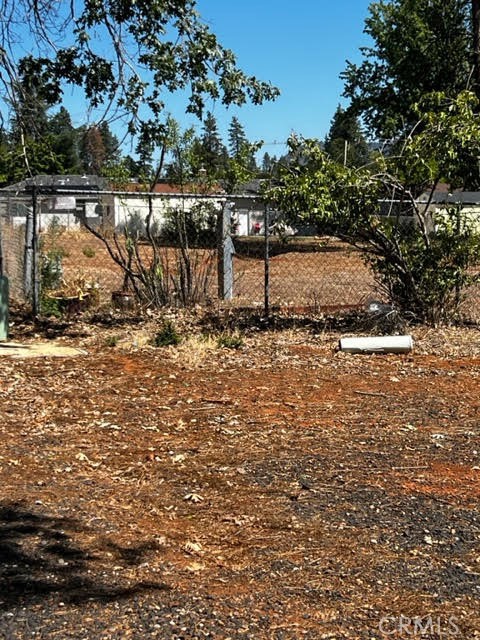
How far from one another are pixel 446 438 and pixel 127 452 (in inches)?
80.6

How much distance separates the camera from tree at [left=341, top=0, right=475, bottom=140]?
2381 cm

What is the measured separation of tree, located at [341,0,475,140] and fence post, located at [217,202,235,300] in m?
12.4

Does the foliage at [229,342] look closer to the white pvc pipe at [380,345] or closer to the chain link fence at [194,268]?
the white pvc pipe at [380,345]

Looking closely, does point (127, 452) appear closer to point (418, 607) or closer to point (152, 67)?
point (418, 607)

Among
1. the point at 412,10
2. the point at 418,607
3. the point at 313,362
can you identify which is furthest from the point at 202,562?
the point at 412,10

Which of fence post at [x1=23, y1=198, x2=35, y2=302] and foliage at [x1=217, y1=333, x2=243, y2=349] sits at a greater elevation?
fence post at [x1=23, y1=198, x2=35, y2=302]

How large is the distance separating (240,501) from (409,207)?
5938 mm

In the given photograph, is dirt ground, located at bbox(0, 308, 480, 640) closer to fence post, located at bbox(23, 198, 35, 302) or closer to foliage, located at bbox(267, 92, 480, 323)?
foliage, located at bbox(267, 92, 480, 323)

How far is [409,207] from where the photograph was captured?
916 centimetres

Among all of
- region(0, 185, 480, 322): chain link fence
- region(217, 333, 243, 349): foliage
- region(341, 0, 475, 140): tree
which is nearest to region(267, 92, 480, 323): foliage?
region(0, 185, 480, 322): chain link fence

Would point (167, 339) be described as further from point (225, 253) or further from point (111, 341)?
point (225, 253)

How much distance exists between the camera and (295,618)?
288 centimetres

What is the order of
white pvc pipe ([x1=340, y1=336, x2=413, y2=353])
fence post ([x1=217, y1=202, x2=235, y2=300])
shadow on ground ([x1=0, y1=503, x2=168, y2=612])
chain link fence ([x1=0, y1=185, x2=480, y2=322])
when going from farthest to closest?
fence post ([x1=217, y1=202, x2=235, y2=300]) < chain link fence ([x1=0, y1=185, x2=480, y2=322]) < white pvc pipe ([x1=340, y1=336, x2=413, y2=353]) < shadow on ground ([x1=0, y1=503, x2=168, y2=612])

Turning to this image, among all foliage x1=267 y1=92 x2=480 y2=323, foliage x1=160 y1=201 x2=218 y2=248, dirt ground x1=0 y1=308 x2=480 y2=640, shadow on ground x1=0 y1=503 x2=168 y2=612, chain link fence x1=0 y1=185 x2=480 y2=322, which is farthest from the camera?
foliage x1=160 y1=201 x2=218 y2=248
